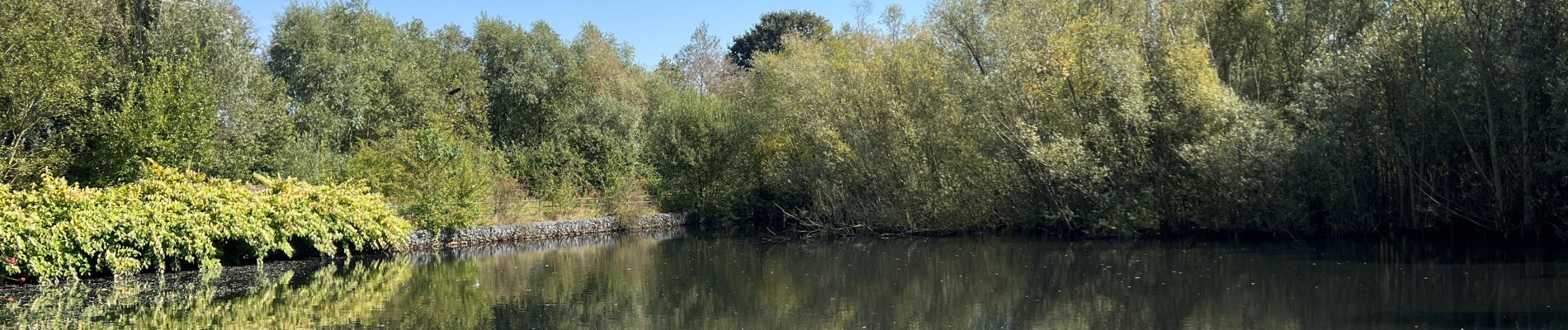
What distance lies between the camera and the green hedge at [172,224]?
59.6ft

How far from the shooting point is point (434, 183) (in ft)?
90.4

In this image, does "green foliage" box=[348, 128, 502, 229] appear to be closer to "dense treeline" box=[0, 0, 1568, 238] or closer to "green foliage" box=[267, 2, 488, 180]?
"dense treeline" box=[0, 0, 1568, 238]

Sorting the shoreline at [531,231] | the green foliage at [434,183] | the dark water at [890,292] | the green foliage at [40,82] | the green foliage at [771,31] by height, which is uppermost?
the green foliage at [771,31]

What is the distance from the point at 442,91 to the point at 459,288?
81.6ft

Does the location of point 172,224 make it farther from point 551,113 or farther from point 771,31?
point 771,31

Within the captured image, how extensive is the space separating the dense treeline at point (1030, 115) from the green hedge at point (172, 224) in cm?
253

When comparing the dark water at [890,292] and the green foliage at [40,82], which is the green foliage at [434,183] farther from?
the green foliage at [40,82]

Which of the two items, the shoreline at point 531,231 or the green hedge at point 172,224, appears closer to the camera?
the green hedge at point 172,224

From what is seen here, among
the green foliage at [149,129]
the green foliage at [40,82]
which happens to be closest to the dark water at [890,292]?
the green foliage at [149,129]

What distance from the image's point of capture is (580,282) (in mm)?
18922

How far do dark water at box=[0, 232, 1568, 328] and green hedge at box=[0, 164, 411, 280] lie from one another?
2.08ft

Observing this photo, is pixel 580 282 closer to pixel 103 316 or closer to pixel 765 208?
pixel 103 316

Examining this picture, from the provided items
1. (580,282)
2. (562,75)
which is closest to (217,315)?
(580,282)

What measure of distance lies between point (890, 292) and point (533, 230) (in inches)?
698
